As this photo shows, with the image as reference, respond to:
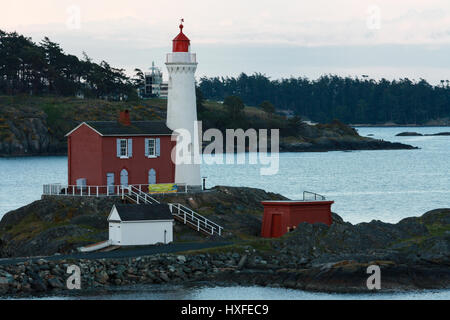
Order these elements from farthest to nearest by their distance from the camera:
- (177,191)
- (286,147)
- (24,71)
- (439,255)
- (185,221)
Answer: (286,147) < (24,71) < (177,191) < (185,221) < (439,255)

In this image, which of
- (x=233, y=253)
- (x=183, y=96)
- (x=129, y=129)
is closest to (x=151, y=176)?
(x=129, y=129)

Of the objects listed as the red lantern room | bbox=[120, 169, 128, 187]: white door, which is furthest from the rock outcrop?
the red lantern room

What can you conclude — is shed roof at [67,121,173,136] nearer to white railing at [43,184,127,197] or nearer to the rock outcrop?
white railing at [43,184,127,197]

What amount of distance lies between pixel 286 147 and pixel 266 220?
123 meters

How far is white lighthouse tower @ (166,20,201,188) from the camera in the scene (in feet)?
172

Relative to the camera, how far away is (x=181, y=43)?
5278cm

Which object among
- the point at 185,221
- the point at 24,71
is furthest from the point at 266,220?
the point at 24,71

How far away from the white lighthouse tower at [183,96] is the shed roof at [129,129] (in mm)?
810

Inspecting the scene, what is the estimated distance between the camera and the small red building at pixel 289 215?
4703cm

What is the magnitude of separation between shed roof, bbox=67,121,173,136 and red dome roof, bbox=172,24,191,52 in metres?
4.35

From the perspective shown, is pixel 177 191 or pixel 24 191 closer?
pixel 177 191

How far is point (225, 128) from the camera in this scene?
167 m

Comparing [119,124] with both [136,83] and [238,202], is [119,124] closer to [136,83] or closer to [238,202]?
[238,202]

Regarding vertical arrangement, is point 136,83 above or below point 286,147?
above
